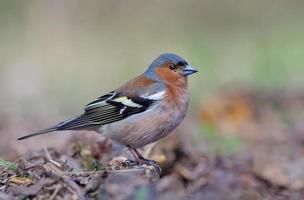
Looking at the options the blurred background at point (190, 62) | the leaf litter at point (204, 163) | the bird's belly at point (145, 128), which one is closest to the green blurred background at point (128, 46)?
the blurred background at point (190, 62)

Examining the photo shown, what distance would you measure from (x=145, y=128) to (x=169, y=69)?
84cm

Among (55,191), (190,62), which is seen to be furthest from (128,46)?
(55,191)

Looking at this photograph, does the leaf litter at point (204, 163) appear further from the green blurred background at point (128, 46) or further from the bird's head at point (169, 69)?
the green blurred background at point (128, 46)

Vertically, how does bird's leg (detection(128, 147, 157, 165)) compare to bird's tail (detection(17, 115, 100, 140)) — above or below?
below

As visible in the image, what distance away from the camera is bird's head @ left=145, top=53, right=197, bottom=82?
6.87 metres

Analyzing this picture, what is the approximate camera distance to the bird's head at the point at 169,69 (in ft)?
22.5

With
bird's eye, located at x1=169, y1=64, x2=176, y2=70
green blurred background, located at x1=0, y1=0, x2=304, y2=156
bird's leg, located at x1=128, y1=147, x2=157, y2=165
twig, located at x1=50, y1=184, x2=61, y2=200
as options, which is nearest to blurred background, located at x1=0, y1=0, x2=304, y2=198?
green blurred background, located at x1=0, y1=0, x2=304, y2=156

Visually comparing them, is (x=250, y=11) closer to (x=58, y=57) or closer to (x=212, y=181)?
(x=58, y=57)

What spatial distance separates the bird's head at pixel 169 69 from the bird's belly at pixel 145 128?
549 millimetres

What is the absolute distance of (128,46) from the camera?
50.7 ft

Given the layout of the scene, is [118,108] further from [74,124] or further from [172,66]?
[172,66]

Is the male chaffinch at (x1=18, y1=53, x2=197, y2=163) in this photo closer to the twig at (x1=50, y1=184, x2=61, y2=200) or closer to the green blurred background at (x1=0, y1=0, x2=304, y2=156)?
the twig at (x1=50, y1=184, x2=61, y2=200)

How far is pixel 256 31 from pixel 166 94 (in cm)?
995

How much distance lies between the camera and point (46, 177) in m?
4.59
